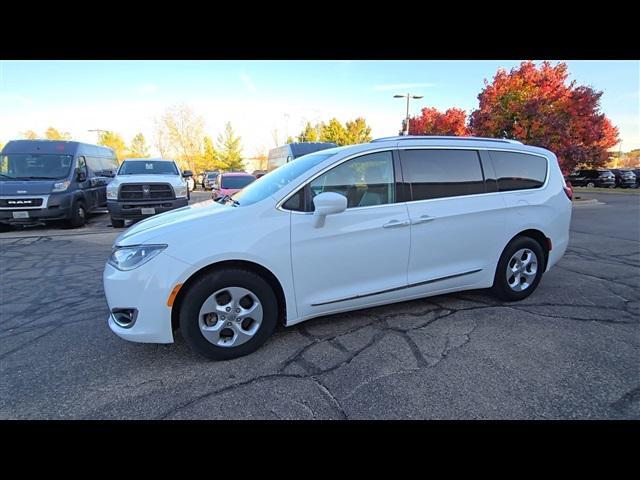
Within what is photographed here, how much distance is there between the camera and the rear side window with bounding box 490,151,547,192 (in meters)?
3.73

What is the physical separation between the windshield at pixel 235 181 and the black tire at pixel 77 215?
13.1ft

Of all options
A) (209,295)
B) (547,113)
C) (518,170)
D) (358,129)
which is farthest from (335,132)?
(209,295)

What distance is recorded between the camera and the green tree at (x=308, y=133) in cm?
4619

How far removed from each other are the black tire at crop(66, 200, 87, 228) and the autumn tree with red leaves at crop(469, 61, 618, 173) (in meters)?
17.3

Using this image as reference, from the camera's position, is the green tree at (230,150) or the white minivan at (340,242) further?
the green tree at (230,150)

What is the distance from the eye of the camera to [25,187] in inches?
329

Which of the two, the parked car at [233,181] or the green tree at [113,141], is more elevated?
the green tree at [113,141]

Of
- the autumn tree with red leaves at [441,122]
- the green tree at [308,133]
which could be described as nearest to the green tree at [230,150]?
the green tree at [308,133]

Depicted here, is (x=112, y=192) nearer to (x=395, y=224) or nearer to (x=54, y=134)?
(x=395, y=224)

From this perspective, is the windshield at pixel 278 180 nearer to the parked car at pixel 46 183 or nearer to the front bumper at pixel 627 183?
the parked car at pixel 46 183

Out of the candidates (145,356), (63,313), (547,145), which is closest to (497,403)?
(145,356)

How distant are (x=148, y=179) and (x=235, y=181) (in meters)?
3.00

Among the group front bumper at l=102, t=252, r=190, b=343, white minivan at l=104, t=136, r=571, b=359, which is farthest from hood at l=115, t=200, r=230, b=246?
front bumper at l=102, t=252, r=190, b=343
